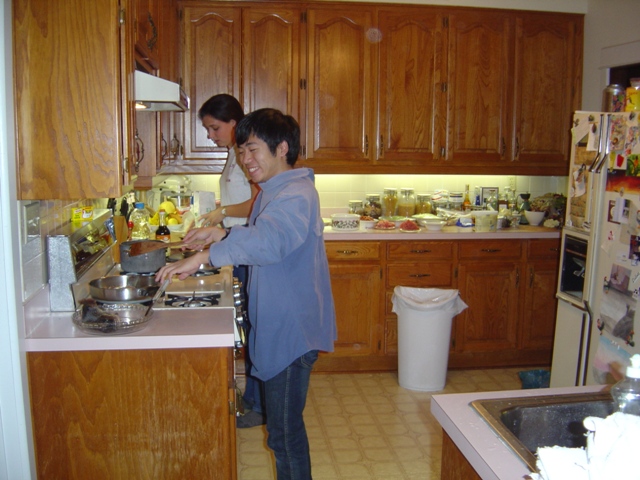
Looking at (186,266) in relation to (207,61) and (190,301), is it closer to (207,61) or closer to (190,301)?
(190,301)

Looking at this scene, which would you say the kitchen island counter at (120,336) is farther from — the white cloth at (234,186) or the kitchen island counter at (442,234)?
the kitchen island counter at (442,234)

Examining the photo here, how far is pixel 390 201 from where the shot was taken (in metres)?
4.25

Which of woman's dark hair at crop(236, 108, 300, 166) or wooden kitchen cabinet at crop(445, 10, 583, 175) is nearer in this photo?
woman's dark hair at crop(236, 108, 300, 166)

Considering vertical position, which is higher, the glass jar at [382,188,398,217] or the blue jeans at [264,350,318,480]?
the glass jar at [382,188,398,217]

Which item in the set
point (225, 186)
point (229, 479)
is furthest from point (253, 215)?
point (225, 186)

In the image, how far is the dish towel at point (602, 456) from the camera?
77cm

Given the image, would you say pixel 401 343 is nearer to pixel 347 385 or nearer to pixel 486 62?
pixel 347 385

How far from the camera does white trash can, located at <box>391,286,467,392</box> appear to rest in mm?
3498

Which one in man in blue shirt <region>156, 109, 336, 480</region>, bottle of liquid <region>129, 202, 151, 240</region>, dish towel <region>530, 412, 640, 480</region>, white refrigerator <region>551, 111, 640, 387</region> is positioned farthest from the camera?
bottle of liquid <region>129, 202, 151, 240</region>

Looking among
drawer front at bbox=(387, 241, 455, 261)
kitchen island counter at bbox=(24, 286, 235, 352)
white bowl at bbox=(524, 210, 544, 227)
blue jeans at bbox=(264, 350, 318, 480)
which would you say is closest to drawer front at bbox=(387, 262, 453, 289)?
drawer front at bbox=(387, 241, 455, 261)

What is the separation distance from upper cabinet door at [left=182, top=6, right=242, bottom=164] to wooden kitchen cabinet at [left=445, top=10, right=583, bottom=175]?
1368 millimetres

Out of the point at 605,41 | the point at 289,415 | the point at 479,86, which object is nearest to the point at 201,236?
the point at 289,415

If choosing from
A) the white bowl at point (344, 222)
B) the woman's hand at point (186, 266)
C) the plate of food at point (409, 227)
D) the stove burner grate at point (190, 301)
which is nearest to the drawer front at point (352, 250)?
the white bowl at point (344, 222)

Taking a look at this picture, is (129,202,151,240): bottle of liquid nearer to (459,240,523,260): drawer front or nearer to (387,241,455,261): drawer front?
(387,241,455,261): drawer front
